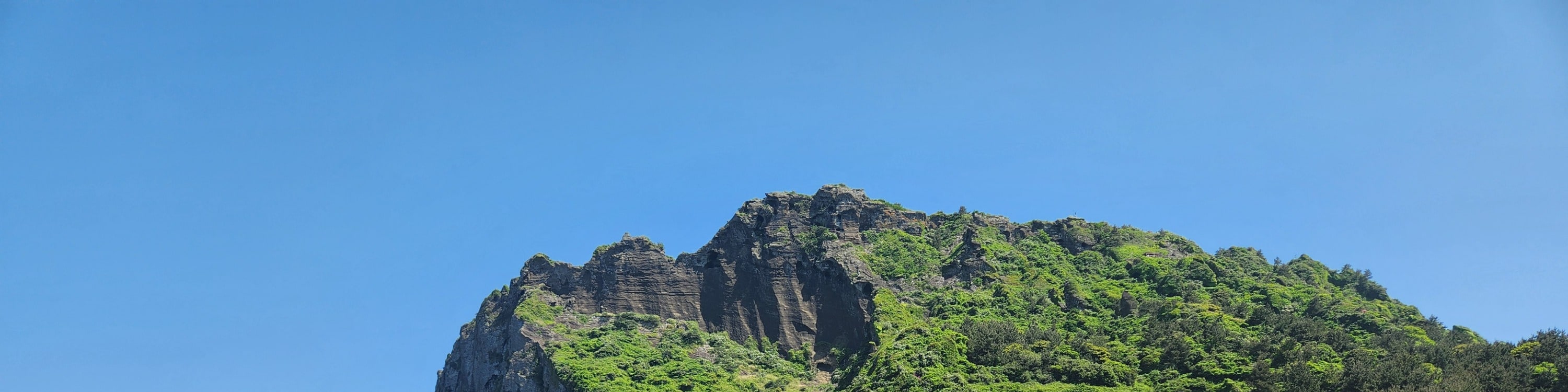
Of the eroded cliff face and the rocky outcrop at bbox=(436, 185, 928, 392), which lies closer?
the eroded cliff face

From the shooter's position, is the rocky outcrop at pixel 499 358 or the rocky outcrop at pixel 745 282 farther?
the rocky outcrop at pixel 745 282

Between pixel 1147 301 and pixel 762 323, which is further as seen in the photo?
pixel 762 323

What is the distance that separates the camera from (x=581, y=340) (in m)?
110

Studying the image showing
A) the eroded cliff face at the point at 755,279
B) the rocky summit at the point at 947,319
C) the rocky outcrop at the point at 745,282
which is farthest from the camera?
the rocky outcrop at the point at 745,282

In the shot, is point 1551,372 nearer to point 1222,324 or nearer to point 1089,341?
point 1222,324

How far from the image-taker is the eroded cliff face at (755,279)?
11438 centimetres

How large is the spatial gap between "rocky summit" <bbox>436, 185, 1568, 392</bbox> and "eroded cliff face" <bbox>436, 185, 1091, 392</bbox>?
0.19 m

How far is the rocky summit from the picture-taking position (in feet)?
262

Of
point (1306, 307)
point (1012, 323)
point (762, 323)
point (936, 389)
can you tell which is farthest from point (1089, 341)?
point (762, 323)

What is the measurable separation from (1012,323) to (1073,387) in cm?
1908

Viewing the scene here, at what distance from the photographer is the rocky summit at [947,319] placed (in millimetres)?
79875

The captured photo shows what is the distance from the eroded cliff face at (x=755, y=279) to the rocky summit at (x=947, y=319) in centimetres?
19

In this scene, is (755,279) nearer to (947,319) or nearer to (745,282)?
(745,282)

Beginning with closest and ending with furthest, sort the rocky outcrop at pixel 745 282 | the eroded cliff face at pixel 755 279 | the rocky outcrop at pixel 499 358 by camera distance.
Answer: the rocky outcrop at pixel 499 358 < the eroded cliff face at pixel 755 279 < the rocky outcrop at pixel 745 282
